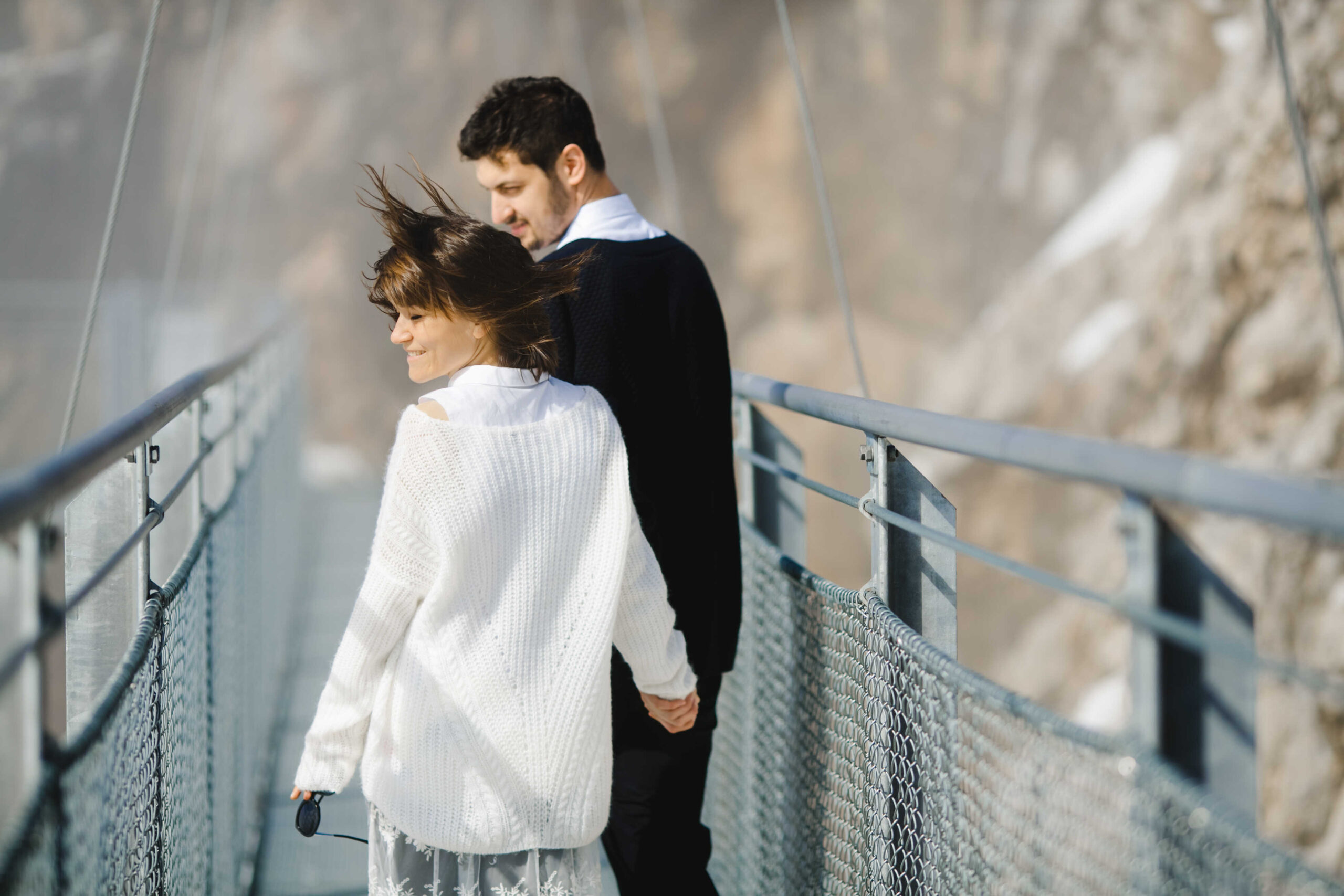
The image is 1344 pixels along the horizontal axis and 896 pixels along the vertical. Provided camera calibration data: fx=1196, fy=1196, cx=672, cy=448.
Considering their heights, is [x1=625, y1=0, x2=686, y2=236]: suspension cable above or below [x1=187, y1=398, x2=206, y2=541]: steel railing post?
above

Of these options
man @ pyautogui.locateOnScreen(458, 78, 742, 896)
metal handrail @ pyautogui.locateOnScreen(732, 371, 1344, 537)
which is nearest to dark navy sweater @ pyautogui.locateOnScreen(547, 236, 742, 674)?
man @ pyautogui.locateOnScreen(458, 78, 742, 896)

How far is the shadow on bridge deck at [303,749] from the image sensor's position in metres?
2.22

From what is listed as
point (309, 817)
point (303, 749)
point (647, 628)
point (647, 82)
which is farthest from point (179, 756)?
point (647, 82)

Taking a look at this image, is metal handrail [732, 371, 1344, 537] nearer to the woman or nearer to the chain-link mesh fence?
the woman

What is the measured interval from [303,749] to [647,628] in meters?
1.75

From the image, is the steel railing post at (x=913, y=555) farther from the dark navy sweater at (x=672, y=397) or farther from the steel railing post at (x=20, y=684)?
the steel railing post at (x=20, y=684)

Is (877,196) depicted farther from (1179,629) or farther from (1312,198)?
(1179,629)

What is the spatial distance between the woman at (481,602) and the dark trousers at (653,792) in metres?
0.26

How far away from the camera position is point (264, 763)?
2.73 metres

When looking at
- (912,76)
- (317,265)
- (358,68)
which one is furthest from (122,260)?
(912,76)

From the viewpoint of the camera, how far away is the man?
56.7 inches

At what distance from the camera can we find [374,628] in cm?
111

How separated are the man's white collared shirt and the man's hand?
0.55m

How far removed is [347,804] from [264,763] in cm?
23
